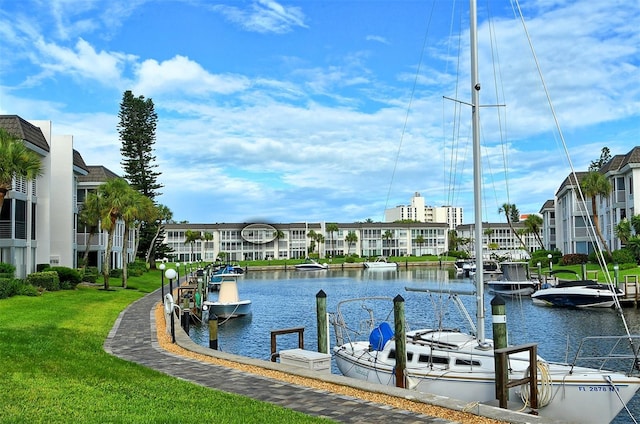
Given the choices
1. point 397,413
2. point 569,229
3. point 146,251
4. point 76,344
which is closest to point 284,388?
point 397,413

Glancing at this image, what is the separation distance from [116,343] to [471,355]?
11.9 meters

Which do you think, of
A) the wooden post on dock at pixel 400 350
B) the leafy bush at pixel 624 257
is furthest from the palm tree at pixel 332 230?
the wooden post on dock at pixel 400 350

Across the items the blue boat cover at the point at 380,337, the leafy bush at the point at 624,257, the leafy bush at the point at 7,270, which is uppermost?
the leafy bush at the point at 7,270

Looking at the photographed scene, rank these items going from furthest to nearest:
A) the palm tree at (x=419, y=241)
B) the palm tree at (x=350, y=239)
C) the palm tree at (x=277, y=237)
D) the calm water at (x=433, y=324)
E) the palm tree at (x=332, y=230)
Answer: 1. the palm tree at (x=350, y=239)
2. the palm tree at (x=332, y=230)
3. the palm tree at (x=419, y=241)
4. the palm tree at (x=277, y=237)
5. the calm water at (x=433, y=324)

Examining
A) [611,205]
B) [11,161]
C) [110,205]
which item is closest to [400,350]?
[11,161]

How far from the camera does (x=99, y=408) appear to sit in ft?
36.0

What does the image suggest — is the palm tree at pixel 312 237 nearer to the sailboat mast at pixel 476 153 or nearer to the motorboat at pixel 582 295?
the motorboat at pixel 582 295

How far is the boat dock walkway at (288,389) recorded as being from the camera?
1115 cm

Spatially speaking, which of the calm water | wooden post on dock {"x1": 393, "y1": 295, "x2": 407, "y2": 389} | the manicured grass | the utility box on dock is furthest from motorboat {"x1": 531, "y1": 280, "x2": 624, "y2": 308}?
the manicured grass

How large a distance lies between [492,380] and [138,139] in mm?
74034

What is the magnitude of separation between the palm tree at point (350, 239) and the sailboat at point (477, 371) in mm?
136402

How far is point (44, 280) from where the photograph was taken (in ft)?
Answer: 126

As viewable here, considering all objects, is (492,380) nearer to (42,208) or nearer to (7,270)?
(7,270)

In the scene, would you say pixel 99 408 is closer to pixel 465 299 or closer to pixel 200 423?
pixel 200 423
